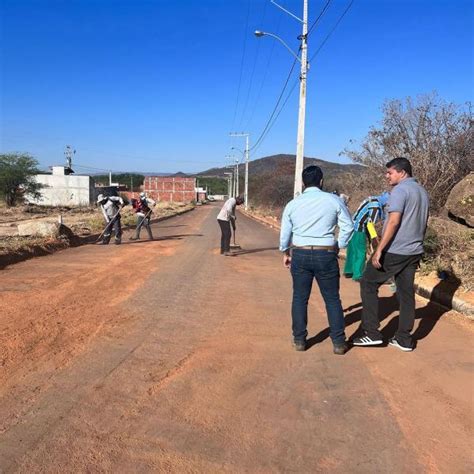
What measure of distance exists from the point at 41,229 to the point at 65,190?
192 ft

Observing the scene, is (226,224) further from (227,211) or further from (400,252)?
(400,252)

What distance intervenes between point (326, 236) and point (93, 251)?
10.1m

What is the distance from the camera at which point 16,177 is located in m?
58.4

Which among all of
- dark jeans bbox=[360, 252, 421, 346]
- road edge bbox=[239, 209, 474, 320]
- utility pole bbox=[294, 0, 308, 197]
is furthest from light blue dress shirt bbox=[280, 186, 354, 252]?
utility pole bbox=[294, 0, 308, 197]

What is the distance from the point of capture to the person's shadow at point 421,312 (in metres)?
6.01

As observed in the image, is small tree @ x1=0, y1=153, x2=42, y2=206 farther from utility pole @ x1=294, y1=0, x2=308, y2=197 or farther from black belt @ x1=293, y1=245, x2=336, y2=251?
black belt @ x1=293, y1=245, x2=336, y2=251

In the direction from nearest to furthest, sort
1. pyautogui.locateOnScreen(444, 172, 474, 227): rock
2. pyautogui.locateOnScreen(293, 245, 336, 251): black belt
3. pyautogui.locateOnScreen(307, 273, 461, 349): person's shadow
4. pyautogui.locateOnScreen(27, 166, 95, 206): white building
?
1. pyautogui.locateOnScreen(293, 245, 336, 251): black belt
2. pyautogui.locateOnScreen(307, 273, 461, 349): person's shadow
3. pyautogui.locateOnScreen(444, 172, 474, 227): rock
4. pyautogui.locateOnScreen(27, 166, 95, 206): white building

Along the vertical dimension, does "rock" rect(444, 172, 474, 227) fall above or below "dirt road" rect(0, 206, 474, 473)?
above

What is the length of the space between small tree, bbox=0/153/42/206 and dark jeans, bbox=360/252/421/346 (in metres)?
59.2

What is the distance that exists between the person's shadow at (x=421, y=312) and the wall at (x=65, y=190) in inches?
2629

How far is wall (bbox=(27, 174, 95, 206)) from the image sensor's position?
70231 millimetres

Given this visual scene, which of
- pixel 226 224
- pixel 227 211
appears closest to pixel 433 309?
pixel 226 224

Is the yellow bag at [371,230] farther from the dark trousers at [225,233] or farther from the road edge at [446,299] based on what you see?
the dark trousers at [225,233]

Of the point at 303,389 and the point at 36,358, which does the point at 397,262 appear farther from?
the point at 36,358
